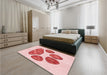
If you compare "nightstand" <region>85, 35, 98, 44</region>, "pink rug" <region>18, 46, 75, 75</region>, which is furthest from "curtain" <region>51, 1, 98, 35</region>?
"pink rug" <region>18, 46, 75, 75</region>

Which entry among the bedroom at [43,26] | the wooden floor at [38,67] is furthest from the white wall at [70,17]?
the wooden floor at [38,67]

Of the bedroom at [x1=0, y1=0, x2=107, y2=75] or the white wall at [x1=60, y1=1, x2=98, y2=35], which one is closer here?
the bedroom at [x1=0, y1=0, x2=107, y2=75]

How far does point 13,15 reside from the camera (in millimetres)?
3461

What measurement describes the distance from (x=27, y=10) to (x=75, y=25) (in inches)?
164

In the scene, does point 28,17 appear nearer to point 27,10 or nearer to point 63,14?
point 27,10

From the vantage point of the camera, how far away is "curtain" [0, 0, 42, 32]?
306 cm

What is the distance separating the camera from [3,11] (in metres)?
3.03

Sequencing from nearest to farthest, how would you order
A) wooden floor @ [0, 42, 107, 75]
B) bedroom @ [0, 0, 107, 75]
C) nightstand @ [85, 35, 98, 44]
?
wooden floor @ [0, 42, 107, 75], bedroom @ [0, 0, 107, 75], nightstand @ [85, 35, 98, 44]

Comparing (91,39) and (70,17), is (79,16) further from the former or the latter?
(91,39)

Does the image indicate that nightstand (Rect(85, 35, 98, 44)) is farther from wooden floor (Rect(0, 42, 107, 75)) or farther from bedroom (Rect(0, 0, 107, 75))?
wooden floor (Rect(0, 42, 107, 75))

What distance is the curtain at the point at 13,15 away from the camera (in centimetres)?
306

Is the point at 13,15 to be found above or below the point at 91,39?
above

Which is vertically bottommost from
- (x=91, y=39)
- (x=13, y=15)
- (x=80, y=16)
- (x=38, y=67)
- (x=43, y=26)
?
(x=38, y=67)

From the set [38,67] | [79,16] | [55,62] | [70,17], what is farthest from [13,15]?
[79,16]
